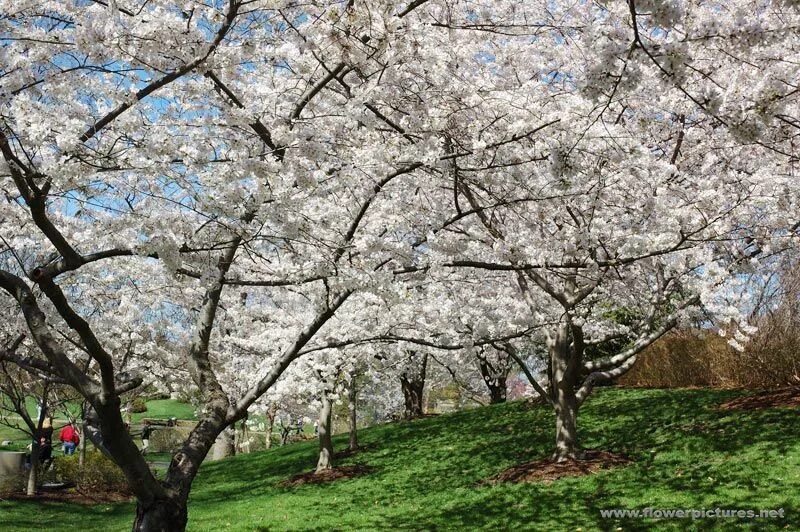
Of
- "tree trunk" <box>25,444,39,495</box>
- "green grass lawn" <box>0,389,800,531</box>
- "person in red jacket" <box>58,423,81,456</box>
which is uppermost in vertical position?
"person in red jacket" <box>58,423,81,456</box>

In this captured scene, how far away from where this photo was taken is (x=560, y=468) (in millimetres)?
10102

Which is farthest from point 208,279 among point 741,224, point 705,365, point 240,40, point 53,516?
point 705,365

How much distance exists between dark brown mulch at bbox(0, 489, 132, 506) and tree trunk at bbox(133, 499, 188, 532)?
1086 cm

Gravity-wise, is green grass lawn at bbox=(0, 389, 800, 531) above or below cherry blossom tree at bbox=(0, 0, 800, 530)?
below

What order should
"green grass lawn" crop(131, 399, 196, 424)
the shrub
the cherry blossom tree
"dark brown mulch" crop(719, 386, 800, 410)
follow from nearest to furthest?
the cherry blossom tree < "dark brown mulch" crop(719, 386, 800, 410) < the shrub < "green grass lawn" crop(131, 399, 196, 424)

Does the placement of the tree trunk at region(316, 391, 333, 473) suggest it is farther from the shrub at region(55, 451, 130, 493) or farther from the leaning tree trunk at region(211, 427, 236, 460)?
the leaning tree trunk at region(211, 427, 236, 460)

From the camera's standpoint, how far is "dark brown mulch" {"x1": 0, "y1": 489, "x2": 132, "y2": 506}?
46.1 ft

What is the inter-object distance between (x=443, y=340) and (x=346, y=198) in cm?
399

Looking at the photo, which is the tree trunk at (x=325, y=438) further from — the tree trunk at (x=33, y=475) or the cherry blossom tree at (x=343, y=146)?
the cherry blossom tree at (x=343, y=146)

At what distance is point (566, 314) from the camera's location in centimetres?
933

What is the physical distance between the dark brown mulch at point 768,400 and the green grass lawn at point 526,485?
384mm

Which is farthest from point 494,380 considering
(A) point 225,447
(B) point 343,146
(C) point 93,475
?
(B) point 343,146

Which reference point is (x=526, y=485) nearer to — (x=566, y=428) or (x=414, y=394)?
(x=566, y=428)

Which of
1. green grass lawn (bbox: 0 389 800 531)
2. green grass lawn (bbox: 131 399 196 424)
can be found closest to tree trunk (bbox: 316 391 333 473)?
green grass lawn (bbox: 0 389 800 531)
